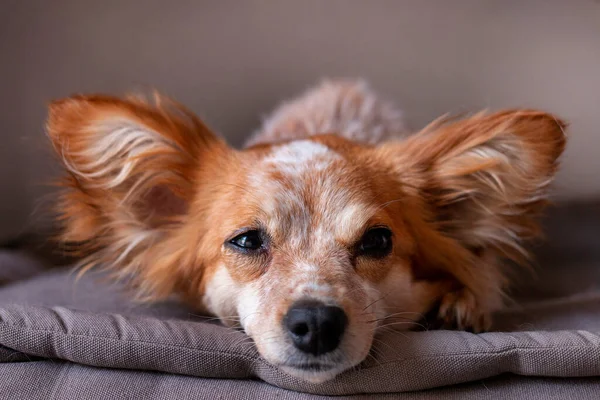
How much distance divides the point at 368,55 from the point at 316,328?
245cm

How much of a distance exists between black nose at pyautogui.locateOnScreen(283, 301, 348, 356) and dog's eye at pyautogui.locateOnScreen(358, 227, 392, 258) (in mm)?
315

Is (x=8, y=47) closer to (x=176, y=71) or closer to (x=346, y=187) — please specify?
(x=176, y=71)

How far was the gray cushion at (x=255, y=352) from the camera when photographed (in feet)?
4.44

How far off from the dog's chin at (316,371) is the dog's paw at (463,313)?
47 cm

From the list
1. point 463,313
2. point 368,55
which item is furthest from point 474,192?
point 368,55

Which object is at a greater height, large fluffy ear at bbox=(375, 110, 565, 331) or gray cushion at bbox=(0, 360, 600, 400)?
large fluffy ear at bbox=(375, 110, 565, 331)

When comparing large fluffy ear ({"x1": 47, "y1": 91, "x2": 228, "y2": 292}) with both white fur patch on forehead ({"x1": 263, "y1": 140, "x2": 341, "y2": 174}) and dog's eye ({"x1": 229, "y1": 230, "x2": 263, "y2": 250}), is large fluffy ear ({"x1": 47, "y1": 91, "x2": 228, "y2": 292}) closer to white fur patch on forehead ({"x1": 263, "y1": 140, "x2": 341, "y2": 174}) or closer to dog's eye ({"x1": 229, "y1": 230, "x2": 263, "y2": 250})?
white fur patch on forehead ({"x1": 263, "y1": 140, "x2": 341, "y2": 174})

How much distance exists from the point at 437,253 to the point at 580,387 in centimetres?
58

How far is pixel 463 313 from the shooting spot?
1686 mm

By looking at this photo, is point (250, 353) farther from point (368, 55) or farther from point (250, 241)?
point (368, 55)

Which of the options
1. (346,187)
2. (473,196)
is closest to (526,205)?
(473,196)

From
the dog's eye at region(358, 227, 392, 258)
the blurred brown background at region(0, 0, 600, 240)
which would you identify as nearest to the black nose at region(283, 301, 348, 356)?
the dog's eye at region(358, 227, 392, 258)

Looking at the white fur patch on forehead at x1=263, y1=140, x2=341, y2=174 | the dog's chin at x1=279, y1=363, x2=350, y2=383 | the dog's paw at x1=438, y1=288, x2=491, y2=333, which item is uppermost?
the white fur patch on forehead at x1=263, y1=140, x2=341, y2=174

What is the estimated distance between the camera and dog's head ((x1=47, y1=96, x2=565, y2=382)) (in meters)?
1.59
